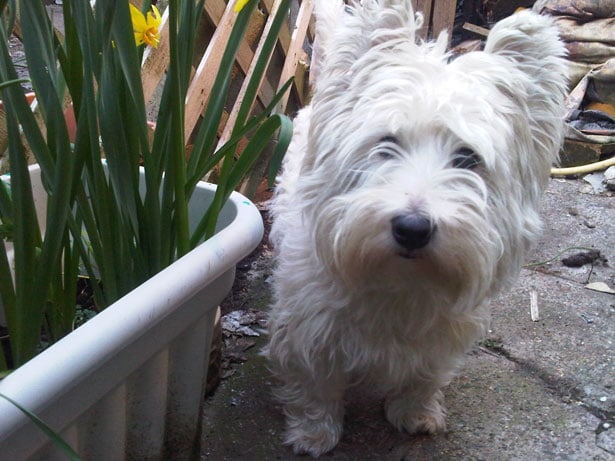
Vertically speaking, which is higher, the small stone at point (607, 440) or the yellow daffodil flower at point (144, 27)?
the yellow daffodil flower at point (144, 27)

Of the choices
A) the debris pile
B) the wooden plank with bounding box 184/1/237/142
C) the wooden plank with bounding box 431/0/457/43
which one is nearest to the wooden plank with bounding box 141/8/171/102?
the wooden plank with bounding box 184/1/237/142

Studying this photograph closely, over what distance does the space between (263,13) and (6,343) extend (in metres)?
1.87

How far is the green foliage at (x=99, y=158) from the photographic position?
3.44ft

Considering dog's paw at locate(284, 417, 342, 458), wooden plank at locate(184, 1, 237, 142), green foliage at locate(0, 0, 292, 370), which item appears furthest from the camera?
wooden plank at locate(184, 1, 237, 142)

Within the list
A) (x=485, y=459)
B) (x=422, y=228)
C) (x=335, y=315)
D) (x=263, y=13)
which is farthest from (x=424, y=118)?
(x=263, y=13)

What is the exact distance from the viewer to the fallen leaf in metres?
2.54

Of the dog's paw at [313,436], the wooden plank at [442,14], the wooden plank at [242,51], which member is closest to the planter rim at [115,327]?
the dog's paw at [313,436]

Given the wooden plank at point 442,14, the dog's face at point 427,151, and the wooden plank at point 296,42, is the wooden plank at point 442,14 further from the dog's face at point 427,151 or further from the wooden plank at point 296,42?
the dog's face at point 427,151

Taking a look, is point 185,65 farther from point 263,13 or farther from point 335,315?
point 263,13

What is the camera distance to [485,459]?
1.74 metres

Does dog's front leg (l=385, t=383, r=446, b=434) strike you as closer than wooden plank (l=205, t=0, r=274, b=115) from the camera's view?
Yes

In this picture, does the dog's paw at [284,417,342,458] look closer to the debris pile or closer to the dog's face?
the dog's face

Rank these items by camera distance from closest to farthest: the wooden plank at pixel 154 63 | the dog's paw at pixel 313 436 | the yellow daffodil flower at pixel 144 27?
the yellow daffodil flower at pixel 144 27 → the dog's paw at pixel 313 436 → the wooden plank at pixel 154 63

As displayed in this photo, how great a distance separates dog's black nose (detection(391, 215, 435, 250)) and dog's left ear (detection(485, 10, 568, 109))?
0.51m
